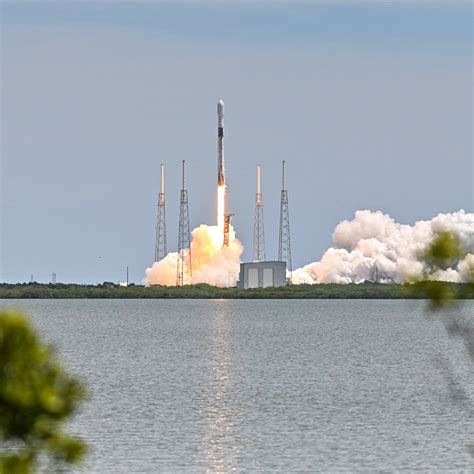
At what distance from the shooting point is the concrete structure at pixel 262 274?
153625 millimetres

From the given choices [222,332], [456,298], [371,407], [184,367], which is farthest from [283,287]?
[456,298]

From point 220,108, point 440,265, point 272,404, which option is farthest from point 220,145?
point 440,265

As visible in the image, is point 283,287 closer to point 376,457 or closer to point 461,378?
point 461,378

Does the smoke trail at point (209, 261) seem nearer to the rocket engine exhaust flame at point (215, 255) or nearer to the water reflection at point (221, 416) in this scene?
the rocket engine exhaust flame at point (215, 255)

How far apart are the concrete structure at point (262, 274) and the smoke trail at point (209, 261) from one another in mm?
1051

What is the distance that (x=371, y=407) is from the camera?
42.4m

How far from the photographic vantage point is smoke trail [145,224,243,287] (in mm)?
149625

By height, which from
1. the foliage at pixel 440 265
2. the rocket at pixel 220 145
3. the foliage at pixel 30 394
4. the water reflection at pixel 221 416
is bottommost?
the water reflection at pixel 221 416

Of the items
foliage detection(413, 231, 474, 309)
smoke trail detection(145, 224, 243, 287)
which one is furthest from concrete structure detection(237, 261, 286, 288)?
foliage detection(413, 231, 474, 309)

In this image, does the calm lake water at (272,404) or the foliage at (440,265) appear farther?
the calm lake water at (272,404)

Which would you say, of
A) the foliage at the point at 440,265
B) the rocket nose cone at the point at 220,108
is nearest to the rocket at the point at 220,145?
the rocket nose cone at the point at 220,108

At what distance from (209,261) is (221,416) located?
118337 millimetres

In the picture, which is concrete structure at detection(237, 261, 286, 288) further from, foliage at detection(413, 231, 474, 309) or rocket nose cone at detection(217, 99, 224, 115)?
foliage at detection(413, 231, 474, 309)

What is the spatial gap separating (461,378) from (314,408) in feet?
50.5
